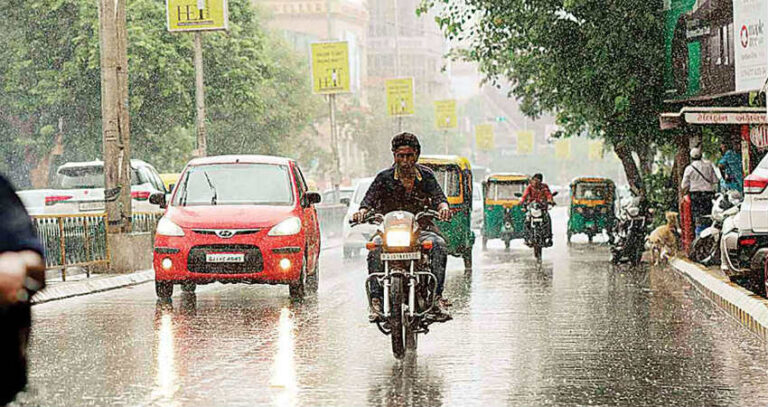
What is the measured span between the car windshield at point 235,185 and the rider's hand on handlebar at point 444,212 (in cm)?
646

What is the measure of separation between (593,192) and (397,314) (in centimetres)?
2828

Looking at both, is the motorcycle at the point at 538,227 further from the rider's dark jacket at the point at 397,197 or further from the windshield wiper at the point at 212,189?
the rider's dark jacket at the point at 397,197

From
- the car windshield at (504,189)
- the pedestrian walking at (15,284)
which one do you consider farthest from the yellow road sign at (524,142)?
the pedestrian walking at (15,284)

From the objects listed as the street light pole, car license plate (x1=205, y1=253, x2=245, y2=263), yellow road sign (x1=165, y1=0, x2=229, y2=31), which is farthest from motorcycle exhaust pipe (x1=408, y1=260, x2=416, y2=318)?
the street light pole

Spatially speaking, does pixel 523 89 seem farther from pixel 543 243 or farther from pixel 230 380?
pixel 230 380

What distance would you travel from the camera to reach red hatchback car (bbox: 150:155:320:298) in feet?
53.3

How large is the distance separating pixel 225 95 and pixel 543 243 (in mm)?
22510

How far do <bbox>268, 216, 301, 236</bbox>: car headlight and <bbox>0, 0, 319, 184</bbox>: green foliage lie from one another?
1102 inches

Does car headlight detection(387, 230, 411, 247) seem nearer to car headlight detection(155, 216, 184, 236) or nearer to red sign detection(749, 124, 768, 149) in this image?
car headlight detection(155, 216, 184, 236)

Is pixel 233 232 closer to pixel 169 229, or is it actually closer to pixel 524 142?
pixel 169 229

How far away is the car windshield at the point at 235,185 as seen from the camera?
1742 cm

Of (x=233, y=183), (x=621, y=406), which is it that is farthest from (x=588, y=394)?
(x=233, y=183)

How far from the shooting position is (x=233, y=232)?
53.5ft

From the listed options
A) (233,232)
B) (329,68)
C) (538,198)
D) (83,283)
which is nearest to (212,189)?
→ (233,232)
